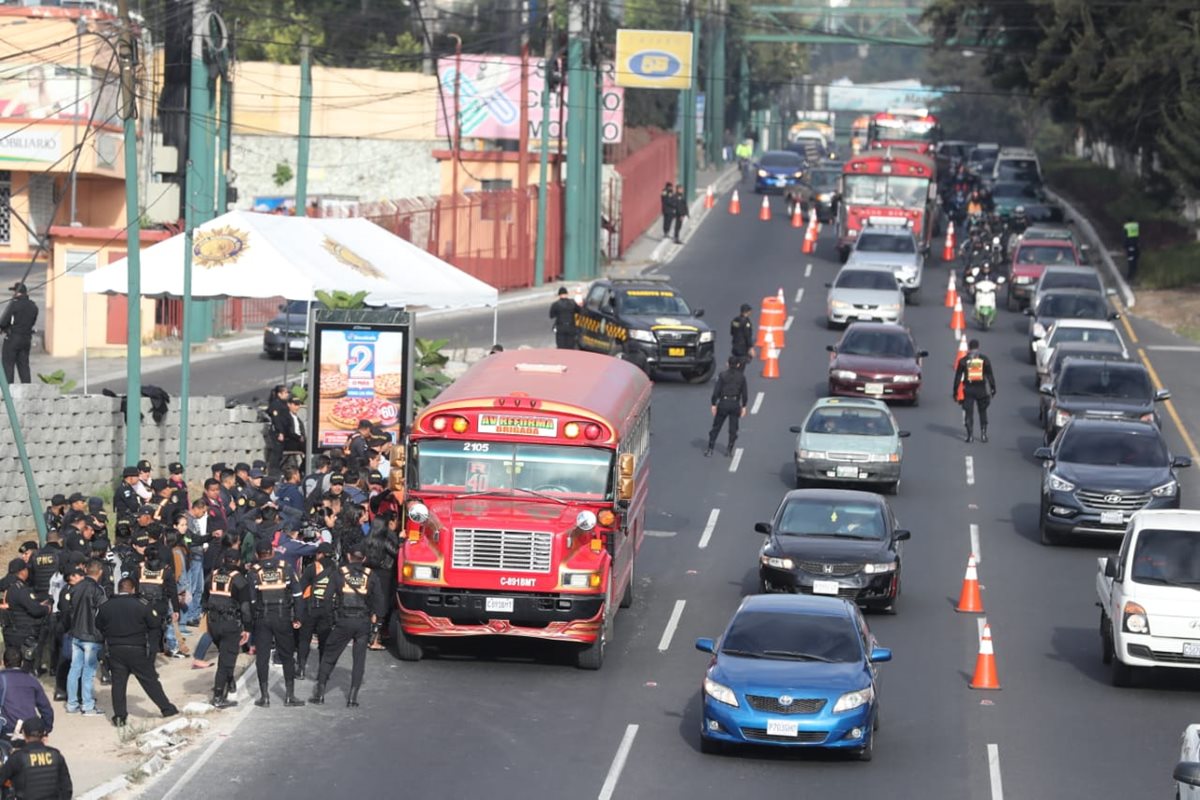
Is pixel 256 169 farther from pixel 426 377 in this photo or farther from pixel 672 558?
pixel 672 558

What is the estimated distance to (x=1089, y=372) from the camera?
3488 centimetres

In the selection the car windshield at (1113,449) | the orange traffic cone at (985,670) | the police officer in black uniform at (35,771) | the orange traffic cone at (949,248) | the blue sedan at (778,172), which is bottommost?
the orange traffic cone at (985,670)

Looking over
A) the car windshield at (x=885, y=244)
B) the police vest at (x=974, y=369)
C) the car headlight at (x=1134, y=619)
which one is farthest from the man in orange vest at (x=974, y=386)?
the car windshield at (x=885, y=244)

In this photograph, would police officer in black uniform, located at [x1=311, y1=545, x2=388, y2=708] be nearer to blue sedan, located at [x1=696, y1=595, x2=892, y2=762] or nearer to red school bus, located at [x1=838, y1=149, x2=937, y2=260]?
blue sedan, located at [x1=696, y1=595, x2=892, y2=762]

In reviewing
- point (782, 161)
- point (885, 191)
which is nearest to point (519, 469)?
point (885, 191)

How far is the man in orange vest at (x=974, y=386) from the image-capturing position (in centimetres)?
3541

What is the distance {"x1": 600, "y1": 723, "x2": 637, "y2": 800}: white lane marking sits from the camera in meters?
17.3

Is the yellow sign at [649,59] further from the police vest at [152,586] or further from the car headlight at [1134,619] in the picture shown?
the police vest at [152,586]

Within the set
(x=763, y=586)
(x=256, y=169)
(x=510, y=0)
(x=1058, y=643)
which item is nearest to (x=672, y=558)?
(x=763, y=586)

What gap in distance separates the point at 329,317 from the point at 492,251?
25918mm

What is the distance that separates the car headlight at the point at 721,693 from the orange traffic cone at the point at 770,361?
79.4ft

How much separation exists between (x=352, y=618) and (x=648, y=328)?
20951 millimetres

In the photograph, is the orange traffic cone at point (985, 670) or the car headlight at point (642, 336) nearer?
the orange traffic cone at point (985, 670)

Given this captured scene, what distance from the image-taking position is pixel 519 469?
21.7 metres
